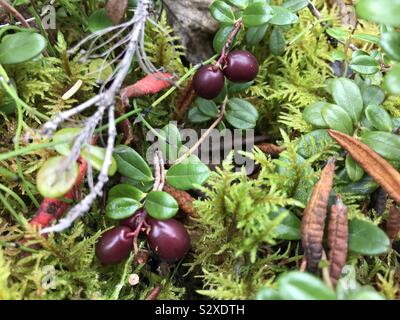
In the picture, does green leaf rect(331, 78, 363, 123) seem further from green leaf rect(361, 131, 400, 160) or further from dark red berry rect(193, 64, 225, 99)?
dark red berry rect(193, 64, 225, 99)

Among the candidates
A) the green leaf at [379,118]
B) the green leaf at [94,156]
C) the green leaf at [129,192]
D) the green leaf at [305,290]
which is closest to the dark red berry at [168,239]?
the green leaf at [129,192]

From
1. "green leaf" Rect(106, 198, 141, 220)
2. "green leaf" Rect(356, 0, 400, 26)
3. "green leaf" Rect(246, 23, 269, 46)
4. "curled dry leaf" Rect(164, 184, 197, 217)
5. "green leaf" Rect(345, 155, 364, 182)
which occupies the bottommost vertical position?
"curled dry leaf" Rect(164, 184, 197, 217)

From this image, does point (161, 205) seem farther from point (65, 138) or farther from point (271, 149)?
point (271, 149)

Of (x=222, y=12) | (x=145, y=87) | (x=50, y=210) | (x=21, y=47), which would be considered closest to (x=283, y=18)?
(x=222, y=12)

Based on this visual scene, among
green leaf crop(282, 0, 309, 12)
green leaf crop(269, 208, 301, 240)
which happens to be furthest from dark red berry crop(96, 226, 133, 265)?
green leaf crop(282, 0, 309, 12)

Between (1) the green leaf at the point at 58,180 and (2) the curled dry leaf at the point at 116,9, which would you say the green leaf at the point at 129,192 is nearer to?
(1) the green leaf at the point at 58,180
